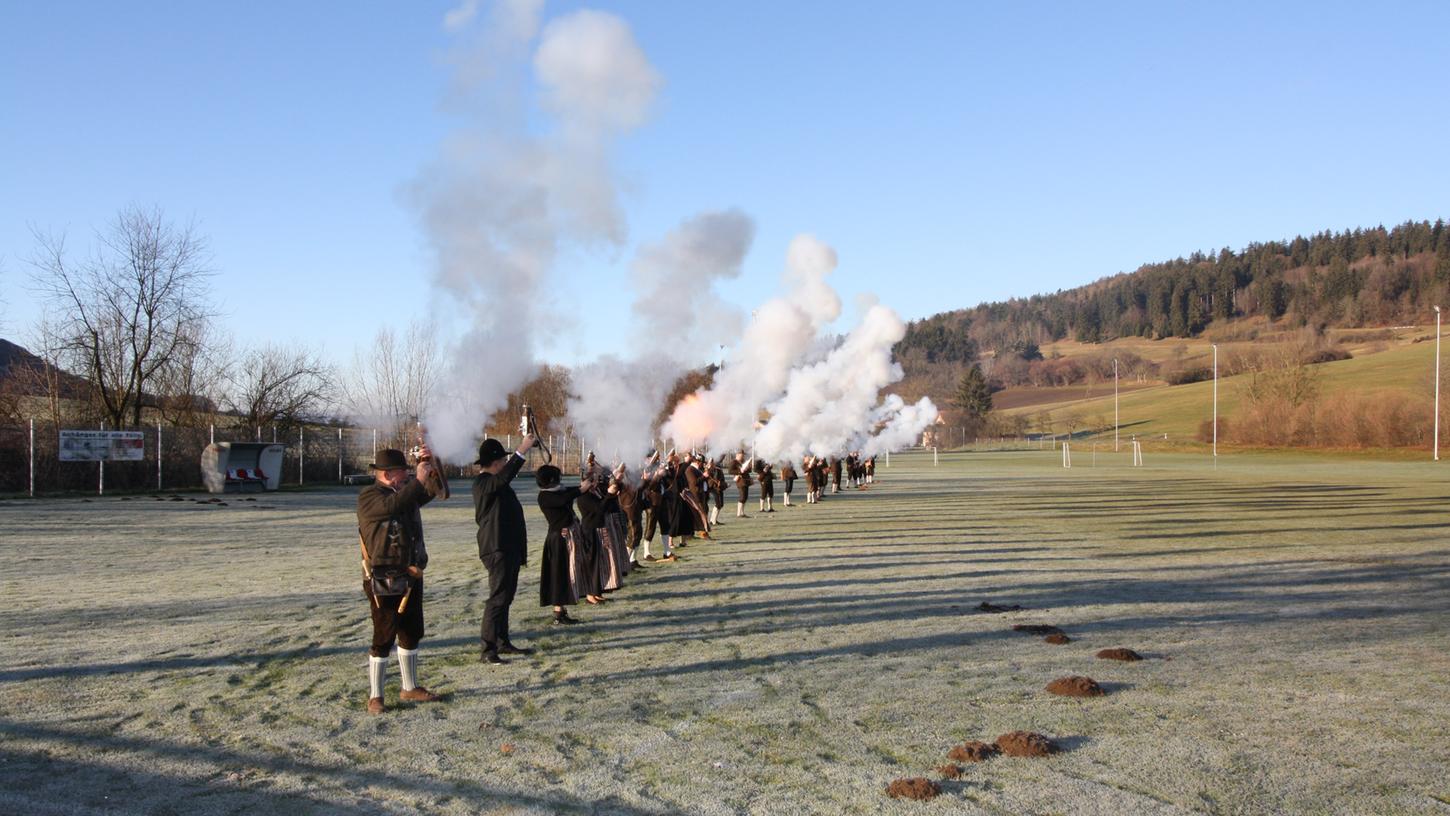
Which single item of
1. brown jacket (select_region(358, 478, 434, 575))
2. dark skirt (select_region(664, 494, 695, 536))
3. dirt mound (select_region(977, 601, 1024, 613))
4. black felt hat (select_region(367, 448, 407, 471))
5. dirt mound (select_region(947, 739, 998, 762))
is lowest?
dirt mound (select_region(977, 601, 1024, 613))

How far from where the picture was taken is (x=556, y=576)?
41.1ft

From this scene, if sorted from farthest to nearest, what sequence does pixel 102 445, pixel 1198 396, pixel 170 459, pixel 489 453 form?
pixel 1198 396, pixel 170 459, pixel 102 445, pixel 489 453

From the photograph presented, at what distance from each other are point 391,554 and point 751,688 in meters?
3.22

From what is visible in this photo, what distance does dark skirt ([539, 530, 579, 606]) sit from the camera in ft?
41.1

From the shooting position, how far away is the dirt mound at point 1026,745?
6.99 m

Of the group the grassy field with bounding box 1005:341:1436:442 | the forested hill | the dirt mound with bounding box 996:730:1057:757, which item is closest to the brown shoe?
the dirt mound with bounding box 996:730:1057:757

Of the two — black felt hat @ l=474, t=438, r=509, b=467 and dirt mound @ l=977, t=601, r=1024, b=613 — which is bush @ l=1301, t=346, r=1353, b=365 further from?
black felt hat @ l=474, t=438, r=509, b=467

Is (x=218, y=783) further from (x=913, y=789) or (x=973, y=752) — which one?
(x=973, y=752)

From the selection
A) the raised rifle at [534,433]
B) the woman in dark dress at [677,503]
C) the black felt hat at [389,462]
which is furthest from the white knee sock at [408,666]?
the woman in dark dress at [677,503]

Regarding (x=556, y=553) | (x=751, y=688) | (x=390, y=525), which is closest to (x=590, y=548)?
(x=556, y=553)

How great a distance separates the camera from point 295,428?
48.8 meters

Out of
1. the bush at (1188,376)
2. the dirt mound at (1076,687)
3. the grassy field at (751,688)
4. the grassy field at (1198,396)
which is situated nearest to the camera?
the grassy field at (751,688)

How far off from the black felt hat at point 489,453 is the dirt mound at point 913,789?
18.7 feet

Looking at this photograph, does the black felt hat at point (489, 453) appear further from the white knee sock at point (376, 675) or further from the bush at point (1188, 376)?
the bush at point (1188, 376)
